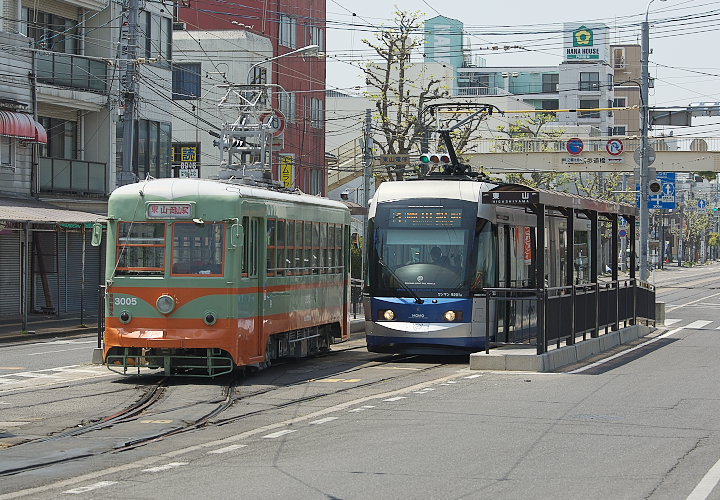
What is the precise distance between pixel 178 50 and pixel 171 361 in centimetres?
4110

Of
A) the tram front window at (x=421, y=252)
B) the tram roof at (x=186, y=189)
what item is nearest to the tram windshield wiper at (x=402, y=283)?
the tram front window at (x=421, y=252)

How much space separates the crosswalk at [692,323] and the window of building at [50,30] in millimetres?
21655

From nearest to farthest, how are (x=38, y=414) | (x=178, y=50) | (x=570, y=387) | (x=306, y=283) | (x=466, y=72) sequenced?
(x=38, y=414), (x=570, y=387), (x=306, y=283), (x=178, y=50), (x=466, y=72)

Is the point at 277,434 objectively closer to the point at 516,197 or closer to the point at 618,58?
the point at 516,197

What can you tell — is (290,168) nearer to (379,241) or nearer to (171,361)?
(379,241)

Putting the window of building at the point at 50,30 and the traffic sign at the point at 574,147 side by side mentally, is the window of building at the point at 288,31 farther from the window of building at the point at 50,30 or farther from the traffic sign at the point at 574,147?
the window of building at the point at 50,30

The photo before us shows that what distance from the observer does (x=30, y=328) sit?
1364 inches

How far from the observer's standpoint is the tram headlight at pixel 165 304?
19125 millimetres

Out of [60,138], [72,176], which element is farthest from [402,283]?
[60,138]

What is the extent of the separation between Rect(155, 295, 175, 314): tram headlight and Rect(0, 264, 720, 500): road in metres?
1.14

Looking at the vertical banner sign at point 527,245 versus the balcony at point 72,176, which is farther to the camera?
the balcony at point 72,176

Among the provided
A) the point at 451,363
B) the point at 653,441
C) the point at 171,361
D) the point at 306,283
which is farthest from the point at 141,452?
the point at 451,363

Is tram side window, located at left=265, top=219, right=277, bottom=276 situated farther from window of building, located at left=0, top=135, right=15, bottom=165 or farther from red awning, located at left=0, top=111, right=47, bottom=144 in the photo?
window of building, located at left=0, top=135, right=15, bottom=165

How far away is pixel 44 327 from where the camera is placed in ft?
116
